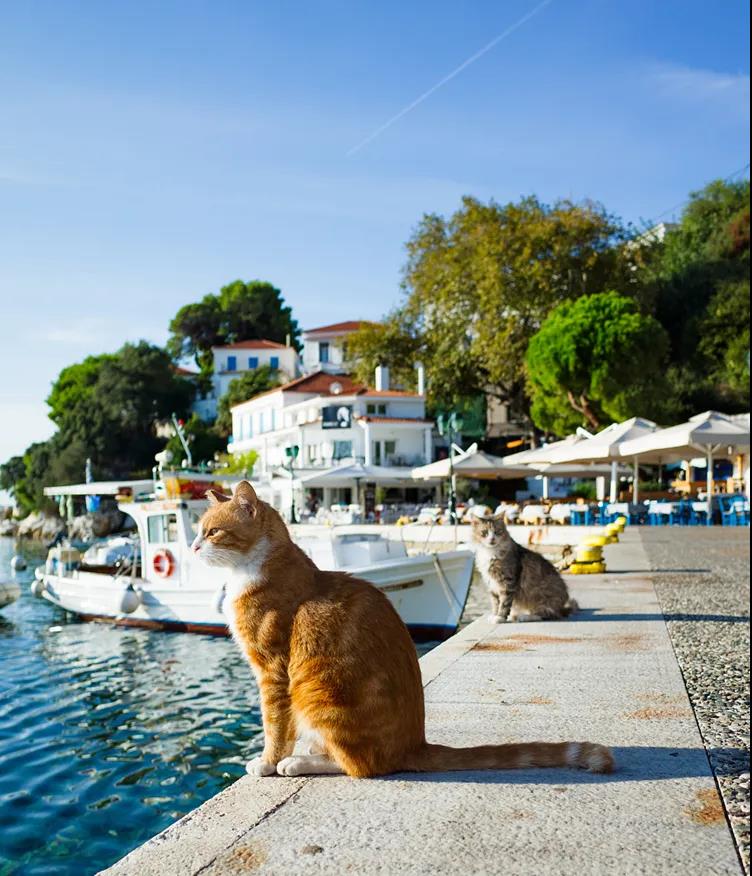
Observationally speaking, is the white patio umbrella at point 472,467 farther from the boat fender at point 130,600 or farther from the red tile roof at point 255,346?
the red tile roof at point 255,346

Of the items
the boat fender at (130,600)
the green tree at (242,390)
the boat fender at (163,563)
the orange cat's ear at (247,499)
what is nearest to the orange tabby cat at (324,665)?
the orange cat's ear at (247,499)

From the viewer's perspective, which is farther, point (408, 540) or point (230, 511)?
point (408, 540)

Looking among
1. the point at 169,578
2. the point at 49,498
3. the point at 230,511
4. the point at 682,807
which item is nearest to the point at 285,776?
the point at 230,511

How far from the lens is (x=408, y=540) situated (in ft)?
94.4

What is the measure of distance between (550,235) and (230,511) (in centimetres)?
4697

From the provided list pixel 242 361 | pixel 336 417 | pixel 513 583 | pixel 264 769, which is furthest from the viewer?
pixel 242 361

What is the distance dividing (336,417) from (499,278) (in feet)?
51.1

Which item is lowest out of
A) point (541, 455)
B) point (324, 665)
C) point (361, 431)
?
point (324, 665)

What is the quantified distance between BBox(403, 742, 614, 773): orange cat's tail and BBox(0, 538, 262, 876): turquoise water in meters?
3.49

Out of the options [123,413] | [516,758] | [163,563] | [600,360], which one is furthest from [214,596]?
[123,413]

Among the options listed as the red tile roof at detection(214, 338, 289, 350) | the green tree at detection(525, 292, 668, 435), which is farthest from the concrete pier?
the red tile roof at detection(214, 338, 289, 350)

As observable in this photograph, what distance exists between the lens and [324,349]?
267ft

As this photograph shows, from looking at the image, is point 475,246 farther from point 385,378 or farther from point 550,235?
point 385,378

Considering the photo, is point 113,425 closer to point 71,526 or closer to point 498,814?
point 71,526
